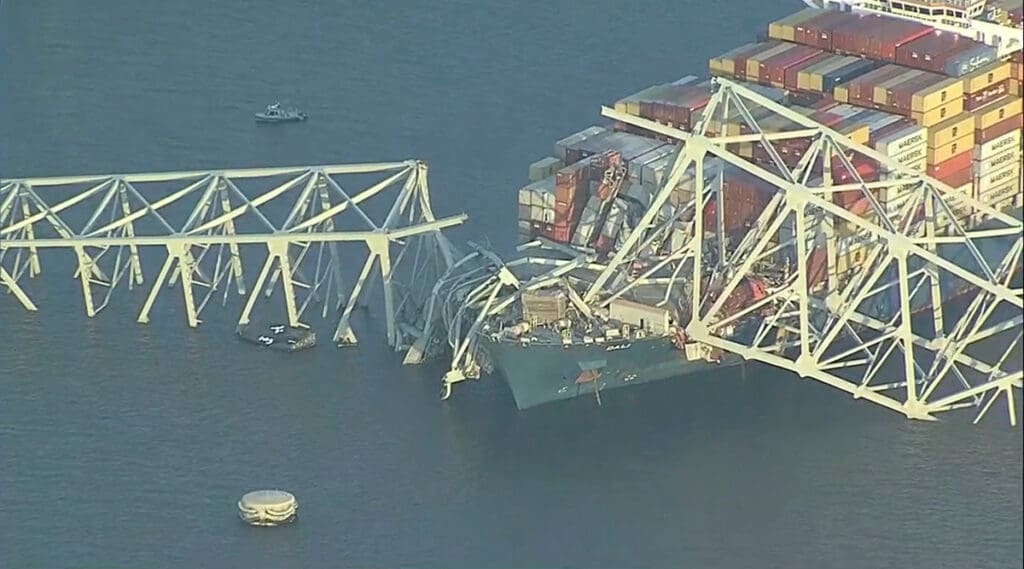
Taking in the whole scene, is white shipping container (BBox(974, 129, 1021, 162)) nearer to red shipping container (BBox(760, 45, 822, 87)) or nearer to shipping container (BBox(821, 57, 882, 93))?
shipping container (BBox(821, 57, 882, 93))

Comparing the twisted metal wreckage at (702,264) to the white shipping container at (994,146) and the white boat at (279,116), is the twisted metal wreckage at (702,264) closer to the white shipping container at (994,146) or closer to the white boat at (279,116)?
the white shipping container at (994,146)

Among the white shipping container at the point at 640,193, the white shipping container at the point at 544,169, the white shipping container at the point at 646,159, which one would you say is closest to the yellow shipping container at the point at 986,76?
the white shipping container at the point at 646,159

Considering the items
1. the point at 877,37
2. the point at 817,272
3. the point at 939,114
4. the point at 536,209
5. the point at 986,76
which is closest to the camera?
the point at 817,272

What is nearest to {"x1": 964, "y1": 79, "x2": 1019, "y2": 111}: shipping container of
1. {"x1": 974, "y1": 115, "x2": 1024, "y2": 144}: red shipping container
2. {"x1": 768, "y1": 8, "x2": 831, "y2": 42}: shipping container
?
{"x1": 974, "y1": 115, "x2": 1024, "y2": 144}: red shipping container

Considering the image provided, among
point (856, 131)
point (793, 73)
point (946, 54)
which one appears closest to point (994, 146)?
point (946, 54)

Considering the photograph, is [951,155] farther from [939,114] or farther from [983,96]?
[983,96]

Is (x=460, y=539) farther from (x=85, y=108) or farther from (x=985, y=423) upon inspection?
(x=85, y=108)

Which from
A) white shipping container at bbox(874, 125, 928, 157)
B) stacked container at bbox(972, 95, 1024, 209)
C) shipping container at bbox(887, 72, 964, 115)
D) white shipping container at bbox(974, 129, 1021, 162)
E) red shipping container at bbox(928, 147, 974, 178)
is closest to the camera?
white shipping container at bbox(874, 125, 928, 157)
